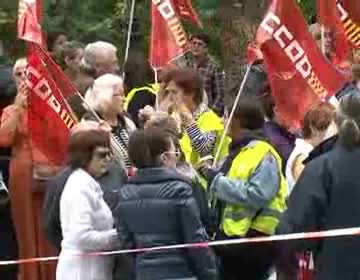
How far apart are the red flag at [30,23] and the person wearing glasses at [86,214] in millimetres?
1258

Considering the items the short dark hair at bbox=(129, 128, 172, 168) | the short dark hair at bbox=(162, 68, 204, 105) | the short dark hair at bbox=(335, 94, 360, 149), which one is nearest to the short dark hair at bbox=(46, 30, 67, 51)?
the short dark hair at bbox=(162, 68, 204, 105)

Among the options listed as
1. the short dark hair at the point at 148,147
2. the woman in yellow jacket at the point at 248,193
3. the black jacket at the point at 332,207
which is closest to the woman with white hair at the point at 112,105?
the woman in yellow jacket at the point at 248,193

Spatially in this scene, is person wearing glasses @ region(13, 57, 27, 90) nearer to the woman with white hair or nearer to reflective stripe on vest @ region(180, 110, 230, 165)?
the woman with white hair

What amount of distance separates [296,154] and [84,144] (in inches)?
68.9

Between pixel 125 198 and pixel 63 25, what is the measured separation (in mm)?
9603

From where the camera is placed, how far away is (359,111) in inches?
345

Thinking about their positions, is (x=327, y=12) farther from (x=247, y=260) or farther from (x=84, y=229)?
(x=84, y=229)

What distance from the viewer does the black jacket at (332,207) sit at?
341 inches

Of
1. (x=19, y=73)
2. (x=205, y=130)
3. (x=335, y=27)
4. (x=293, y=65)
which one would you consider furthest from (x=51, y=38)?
(x=293, y=65)

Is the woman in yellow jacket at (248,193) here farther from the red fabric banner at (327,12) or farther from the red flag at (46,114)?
the red fabric banner at (327,12)

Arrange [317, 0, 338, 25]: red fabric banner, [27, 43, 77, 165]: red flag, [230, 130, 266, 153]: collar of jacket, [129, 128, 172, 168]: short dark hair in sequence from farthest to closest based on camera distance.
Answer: [317, 0, 338, 25]: red fabric banner → [27, 43, 77, 165]: red flag → [230, 130, 266, 153]: collar of jacket → [129, 128, 172, 168]: short dark hair

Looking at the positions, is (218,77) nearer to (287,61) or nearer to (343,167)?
(287,61)

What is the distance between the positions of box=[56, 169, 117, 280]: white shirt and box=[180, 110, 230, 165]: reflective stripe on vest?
1.13 m

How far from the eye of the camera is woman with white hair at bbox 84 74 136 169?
35.9 feet
